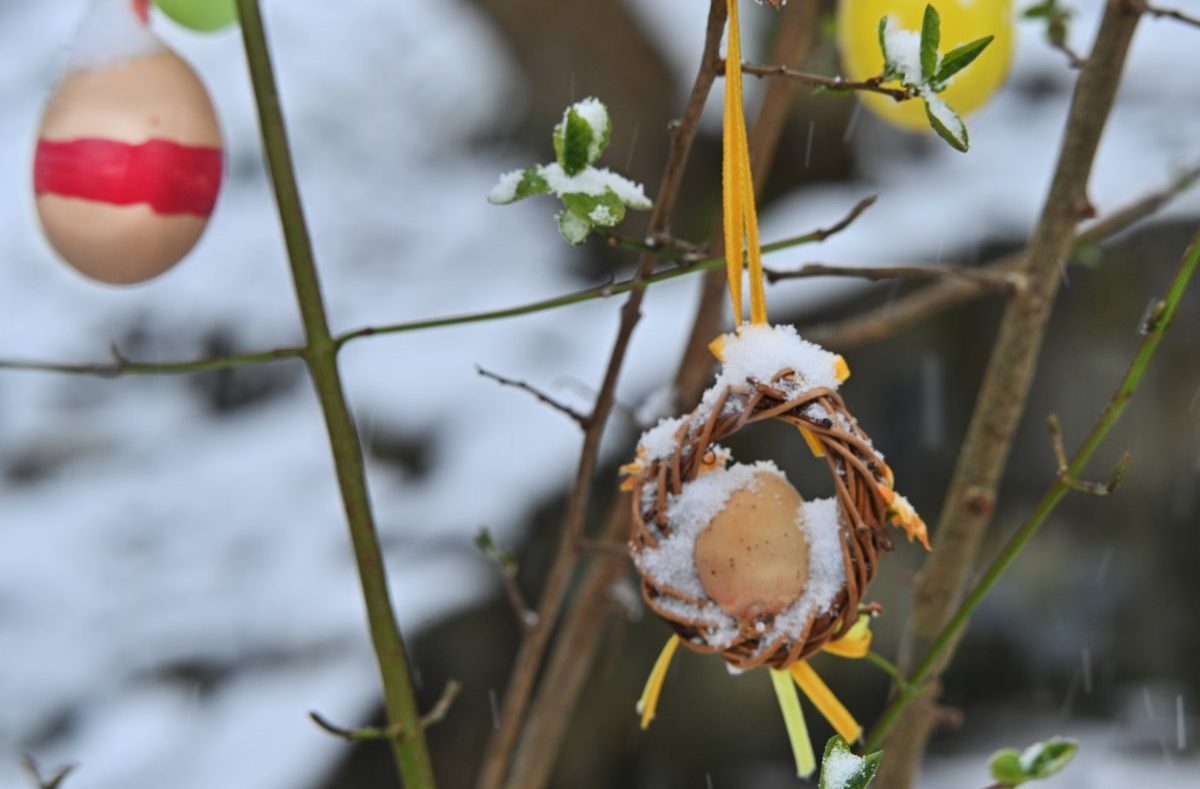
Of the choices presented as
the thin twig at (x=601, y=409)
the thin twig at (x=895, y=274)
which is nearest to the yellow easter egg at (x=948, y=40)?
the thin twig at (x=895, y=274)

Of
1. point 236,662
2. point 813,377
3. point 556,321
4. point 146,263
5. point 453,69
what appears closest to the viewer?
point 813,377

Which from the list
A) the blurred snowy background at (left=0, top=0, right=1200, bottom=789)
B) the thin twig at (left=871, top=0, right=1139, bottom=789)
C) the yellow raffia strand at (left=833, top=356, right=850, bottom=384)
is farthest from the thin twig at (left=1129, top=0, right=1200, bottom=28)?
the blurred snowy background at (left=0, top=0, right=1200, bottom=789)

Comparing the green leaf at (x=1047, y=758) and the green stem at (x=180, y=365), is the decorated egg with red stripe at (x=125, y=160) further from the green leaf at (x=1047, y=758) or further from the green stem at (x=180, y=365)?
the green leaf at (x=1047, y=758)

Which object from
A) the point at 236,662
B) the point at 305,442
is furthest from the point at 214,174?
the point at 305,442

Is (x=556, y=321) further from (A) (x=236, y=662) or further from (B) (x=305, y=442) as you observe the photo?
(A) (x=236, y=662)

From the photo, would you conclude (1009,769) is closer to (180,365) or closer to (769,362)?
(769,362)

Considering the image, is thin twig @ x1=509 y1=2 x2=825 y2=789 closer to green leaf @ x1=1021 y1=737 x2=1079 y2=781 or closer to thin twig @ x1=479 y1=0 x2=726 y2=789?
thin twig @ x1=479 y1=0 x2=726 y2=789
